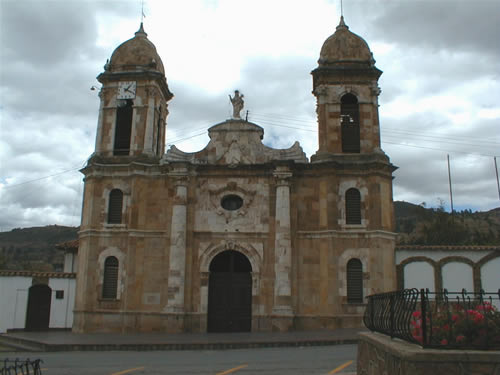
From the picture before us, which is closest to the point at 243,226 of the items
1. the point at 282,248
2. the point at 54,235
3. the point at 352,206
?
the point at 282,248

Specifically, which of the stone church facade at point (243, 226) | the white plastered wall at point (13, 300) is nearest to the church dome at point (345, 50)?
the stone church facade at point (243, 226)

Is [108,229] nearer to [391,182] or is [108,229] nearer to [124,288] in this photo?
[124,288]

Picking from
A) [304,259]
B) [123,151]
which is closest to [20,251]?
[123,151]

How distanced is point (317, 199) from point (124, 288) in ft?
35.3

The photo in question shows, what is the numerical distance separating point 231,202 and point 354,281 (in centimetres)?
743

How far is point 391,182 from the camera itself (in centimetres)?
2619

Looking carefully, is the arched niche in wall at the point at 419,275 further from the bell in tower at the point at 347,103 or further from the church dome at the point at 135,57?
the church dome at the point at 135,57

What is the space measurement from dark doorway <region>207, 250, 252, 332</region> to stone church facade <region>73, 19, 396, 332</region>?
5 centimetres

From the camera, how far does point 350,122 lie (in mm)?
27375

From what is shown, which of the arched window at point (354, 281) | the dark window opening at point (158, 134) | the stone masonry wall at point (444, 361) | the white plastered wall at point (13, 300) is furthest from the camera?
the dark window opening at point (158, 134)

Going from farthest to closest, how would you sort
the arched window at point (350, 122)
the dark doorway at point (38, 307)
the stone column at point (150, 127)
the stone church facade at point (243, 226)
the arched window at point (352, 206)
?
the dark doorway at point (38, 307)
the stone column at point (150, 127)
the arched window at point (350, 122)
the arched window at point (352, 206)
the stone church facade at point (243, 226)

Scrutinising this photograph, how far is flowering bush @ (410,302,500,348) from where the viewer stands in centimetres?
622

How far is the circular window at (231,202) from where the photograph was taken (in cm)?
2647

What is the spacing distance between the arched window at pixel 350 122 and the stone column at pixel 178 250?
8.86m
